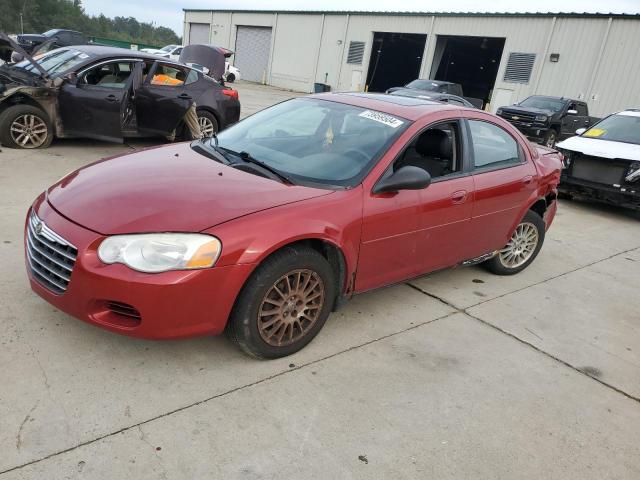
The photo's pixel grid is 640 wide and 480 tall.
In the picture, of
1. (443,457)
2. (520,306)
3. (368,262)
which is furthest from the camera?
(520,306)

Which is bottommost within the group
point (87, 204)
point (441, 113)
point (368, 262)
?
point (368, 262)

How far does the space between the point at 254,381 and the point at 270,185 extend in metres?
1.12

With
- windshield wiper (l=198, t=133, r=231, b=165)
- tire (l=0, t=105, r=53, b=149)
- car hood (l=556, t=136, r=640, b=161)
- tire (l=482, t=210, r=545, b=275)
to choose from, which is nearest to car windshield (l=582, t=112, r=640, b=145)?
car hood (l=556, t=136, r=640, b=161)

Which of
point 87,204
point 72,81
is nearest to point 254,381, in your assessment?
point 87,204

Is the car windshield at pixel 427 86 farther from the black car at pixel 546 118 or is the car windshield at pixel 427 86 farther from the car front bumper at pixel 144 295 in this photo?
the car front bumper at pixel 144 295

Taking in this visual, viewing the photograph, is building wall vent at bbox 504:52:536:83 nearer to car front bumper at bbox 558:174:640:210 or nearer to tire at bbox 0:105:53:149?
car front bumper at bbox 558:174:640:210

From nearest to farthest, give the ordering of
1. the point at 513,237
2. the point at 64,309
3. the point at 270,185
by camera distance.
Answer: the point at 64,309 < the point at 270,185 < the point at 513,237

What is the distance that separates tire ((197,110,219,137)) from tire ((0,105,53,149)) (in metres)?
2.24

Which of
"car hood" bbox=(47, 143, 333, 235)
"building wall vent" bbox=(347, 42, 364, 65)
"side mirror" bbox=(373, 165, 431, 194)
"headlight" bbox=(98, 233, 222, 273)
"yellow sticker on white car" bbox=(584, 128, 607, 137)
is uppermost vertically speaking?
"building wall vent" bbox=(347, 42, 364, 65)

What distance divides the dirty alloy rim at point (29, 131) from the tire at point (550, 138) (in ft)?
43.6

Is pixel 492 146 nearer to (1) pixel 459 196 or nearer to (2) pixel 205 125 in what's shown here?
(1) pixel 459 196

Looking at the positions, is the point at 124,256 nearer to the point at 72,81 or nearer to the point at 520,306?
the point at 520,306

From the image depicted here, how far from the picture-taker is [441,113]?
3.82 m

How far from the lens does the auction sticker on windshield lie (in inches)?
142
